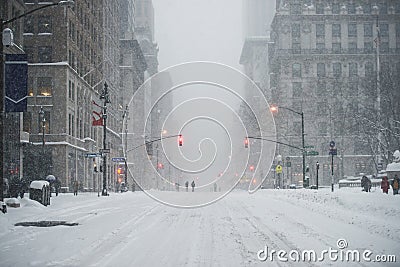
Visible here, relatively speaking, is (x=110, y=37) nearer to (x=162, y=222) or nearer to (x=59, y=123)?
(x=59, y=123)

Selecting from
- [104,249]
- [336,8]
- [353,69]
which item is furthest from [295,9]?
[104,249]

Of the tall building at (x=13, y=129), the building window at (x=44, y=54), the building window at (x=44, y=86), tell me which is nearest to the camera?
the tall building at (x=13, y=129)

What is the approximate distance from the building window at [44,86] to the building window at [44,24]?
4.81m

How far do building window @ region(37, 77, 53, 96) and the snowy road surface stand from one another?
35876mm

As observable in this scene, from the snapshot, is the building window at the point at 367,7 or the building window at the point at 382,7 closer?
the building window at the point at 382,7

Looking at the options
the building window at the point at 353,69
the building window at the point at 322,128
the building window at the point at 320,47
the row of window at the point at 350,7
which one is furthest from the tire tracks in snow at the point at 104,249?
the row of window at the point at 350,7

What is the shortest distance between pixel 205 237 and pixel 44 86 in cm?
4646

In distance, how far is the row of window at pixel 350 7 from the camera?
103375 mm

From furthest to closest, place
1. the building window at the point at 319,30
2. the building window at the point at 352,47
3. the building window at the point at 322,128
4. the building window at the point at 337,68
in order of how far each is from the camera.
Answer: the building window at the point at 319,30 < the building window at the point at 337,68 < the building window at the point at 352,47 < the building window at the point at 322,128

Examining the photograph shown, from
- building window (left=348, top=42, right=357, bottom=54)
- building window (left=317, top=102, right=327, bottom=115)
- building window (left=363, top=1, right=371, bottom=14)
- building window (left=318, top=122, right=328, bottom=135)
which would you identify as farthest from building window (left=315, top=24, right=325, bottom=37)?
building window (left=318, top=122, right=328, bottom=135)

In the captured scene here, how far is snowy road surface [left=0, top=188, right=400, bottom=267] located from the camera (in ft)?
38.5

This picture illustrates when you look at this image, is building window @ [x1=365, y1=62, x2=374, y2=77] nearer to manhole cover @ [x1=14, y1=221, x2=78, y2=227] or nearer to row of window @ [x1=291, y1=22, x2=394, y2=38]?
row of window @ [x1=291, y1=22, x2=394, y2=38]

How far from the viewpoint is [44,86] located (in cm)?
5869

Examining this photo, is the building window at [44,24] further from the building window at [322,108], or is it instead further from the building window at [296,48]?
the building window at [296,48]
